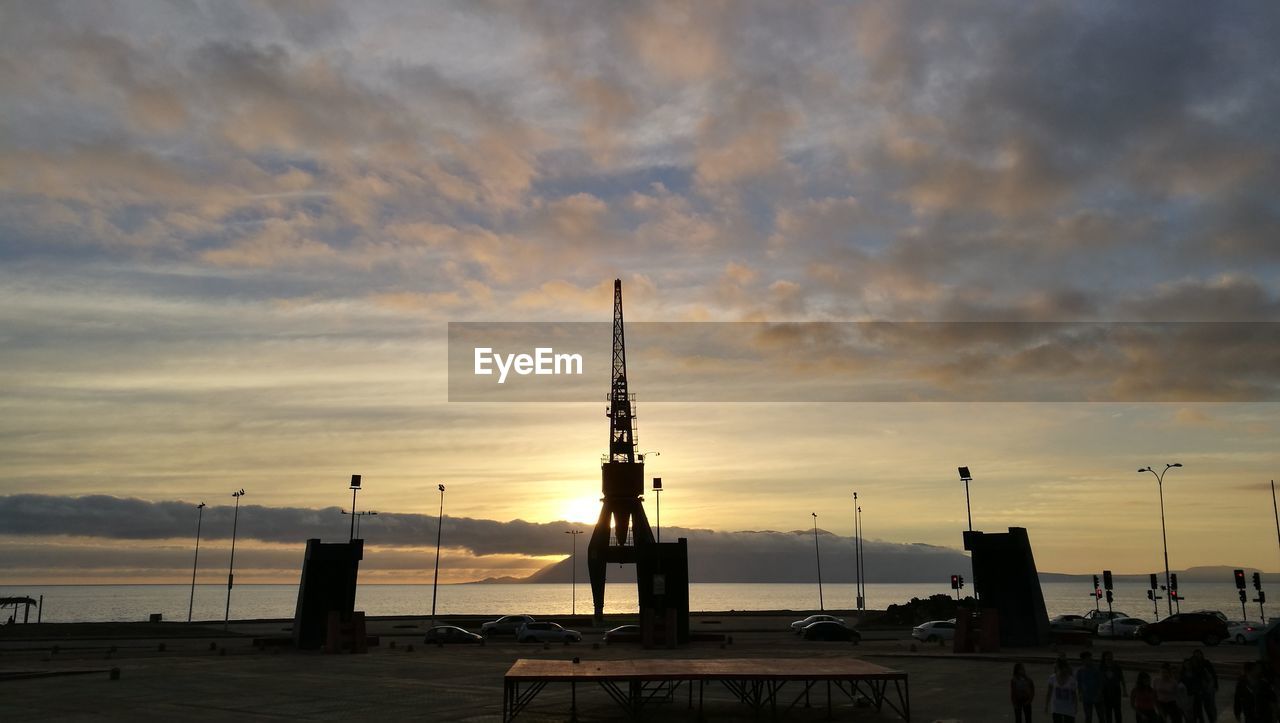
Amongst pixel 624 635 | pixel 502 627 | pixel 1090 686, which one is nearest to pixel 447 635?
pixel 502 627

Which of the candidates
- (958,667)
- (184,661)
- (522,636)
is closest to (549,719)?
(958,667)

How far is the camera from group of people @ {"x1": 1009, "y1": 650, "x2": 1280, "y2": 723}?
17.8 meters

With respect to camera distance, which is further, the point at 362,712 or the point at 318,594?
the point at 318,594

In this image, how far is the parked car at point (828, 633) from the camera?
5753cm

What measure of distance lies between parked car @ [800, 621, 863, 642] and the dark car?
16.6 meters

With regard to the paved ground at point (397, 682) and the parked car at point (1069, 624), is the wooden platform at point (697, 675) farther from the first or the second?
the parked car at point (1069, 624)

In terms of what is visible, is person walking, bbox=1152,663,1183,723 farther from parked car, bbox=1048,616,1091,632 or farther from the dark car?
parked car, bbox=1048,616,1091,632

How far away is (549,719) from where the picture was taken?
941 inches

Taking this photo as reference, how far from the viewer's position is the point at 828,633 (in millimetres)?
57750

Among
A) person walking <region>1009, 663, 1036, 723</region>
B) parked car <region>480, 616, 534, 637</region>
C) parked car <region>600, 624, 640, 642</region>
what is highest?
person walking <region>1009, 663, 1036, 723</region>

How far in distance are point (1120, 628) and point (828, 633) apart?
61.5 feet

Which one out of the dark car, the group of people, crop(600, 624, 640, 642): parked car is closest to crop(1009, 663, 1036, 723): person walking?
the group of people

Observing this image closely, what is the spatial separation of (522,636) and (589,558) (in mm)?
51513

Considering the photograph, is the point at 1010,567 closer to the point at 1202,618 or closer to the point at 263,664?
the point at 1202,618
